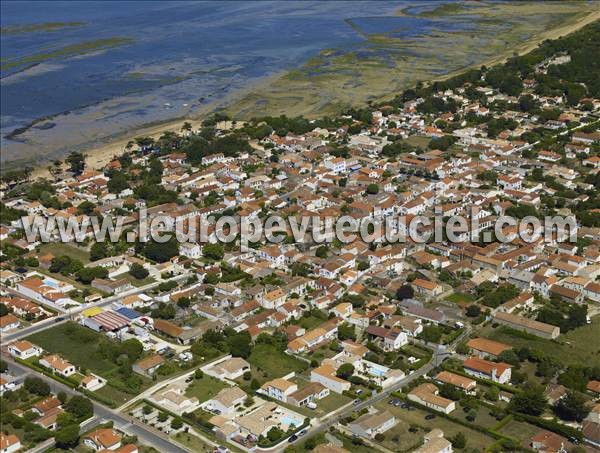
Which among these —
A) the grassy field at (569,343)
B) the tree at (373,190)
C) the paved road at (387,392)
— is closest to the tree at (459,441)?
the paved road at (387,392)

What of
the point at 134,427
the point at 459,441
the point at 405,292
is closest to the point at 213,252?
the point at 405,292

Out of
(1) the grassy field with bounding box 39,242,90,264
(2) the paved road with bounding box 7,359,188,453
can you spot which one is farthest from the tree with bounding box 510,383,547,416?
(1) the grassy field with bounding box 39,242,90,264

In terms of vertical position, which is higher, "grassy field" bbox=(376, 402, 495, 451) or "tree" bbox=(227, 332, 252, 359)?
"tree" bbox=(227, 332, 252, 359)

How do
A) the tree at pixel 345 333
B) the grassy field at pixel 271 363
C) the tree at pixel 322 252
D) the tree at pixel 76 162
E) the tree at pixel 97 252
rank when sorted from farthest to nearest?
1. the tree at pixel 76 162
2. the tree at pixel 97 252
3. the tree at pixel 322 252
4. the tree at pixel 345 333
5. the grassy field at pixel 271 363

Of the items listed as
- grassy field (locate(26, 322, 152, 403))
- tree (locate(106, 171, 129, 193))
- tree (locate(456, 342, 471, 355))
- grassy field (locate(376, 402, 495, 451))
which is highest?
tree (locate(106, 171, 129, 193))

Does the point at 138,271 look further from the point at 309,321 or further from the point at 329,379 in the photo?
the point at 329,379

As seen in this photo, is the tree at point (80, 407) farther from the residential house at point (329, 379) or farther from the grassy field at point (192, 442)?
the residential house at point (329, 379)

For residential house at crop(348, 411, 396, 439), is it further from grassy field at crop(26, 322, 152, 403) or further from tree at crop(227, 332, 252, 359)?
grassy field at crop(26, 322, 152, 403)

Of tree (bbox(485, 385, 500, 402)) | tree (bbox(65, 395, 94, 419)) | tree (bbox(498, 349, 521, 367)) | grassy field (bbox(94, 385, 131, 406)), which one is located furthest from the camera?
tree (bbox(498, 349, 521, 367))
